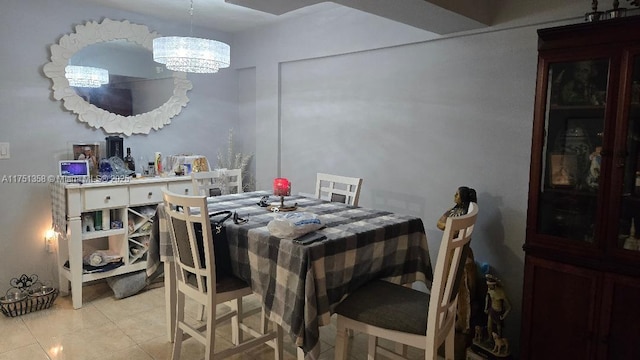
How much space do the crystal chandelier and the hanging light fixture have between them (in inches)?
46.4

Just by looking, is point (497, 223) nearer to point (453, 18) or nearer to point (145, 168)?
point (453, 18)

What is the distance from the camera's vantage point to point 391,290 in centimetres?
207

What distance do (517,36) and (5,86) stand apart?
3595mm

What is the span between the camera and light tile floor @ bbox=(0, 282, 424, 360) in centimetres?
256

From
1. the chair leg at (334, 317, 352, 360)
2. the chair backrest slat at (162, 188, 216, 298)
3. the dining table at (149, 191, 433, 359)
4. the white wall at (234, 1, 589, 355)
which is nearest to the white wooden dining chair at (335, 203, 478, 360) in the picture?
the chair leg at (334, 317, 352, 360)

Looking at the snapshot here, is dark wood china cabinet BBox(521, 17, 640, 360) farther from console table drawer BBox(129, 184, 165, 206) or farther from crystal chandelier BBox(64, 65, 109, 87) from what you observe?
crystal chandelier BBox(64, 65, 109, 87)

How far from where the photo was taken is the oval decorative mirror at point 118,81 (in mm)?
3412

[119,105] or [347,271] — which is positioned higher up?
[119,105]

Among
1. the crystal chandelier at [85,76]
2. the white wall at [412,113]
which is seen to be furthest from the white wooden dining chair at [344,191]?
the crystal chandelier at [85,76]

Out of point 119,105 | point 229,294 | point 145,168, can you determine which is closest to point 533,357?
point 229,294

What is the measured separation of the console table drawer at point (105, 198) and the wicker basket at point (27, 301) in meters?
0.71

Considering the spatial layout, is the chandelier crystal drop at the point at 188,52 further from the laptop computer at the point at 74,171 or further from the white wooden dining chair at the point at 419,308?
the white wooden dining chair at the point at 419,308

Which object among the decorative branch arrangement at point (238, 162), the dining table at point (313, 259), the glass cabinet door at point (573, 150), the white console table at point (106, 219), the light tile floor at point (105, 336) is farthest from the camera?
the decorative branch arrangement at point (238, 162)

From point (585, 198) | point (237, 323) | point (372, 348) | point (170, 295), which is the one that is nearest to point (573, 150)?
point (585, 198)
